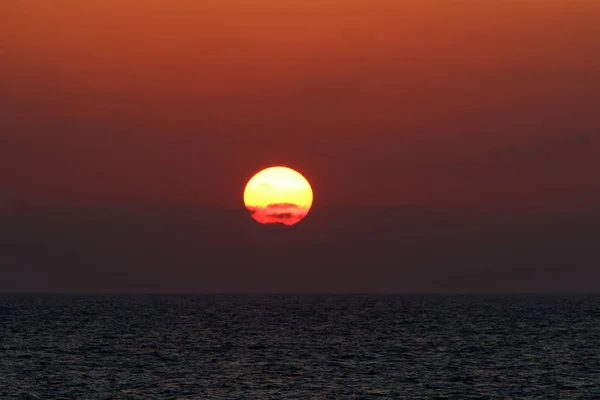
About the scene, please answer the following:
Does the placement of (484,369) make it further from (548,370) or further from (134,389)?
(134,389)

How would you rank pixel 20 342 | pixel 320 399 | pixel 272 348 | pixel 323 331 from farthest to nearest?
pixel 323 331 < pixel 20 342 < pixel 272 348 < pixel 320 399

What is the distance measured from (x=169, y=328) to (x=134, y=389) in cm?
7651

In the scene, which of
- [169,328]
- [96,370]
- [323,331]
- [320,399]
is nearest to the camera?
[320,399]

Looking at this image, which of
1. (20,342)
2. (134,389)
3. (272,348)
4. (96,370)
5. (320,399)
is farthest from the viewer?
(20,342)

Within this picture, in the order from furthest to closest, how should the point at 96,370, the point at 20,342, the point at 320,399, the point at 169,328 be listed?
the point at 169,328 → the point at 20,342 → the point at 96,370 → the point at 320,399

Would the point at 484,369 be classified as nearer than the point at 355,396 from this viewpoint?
No

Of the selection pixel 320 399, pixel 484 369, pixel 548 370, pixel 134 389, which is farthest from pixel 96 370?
pixel 548 370

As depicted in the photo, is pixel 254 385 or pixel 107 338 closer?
pixel 254 385

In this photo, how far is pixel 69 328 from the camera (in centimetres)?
14262

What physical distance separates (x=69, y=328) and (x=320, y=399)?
8857 centimetres

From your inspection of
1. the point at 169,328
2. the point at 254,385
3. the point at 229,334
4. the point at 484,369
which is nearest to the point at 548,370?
the point at 484,369

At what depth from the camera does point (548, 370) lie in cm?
8281

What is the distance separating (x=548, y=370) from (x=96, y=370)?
4251cm

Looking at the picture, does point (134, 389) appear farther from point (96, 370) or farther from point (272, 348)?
point (272, 348)
